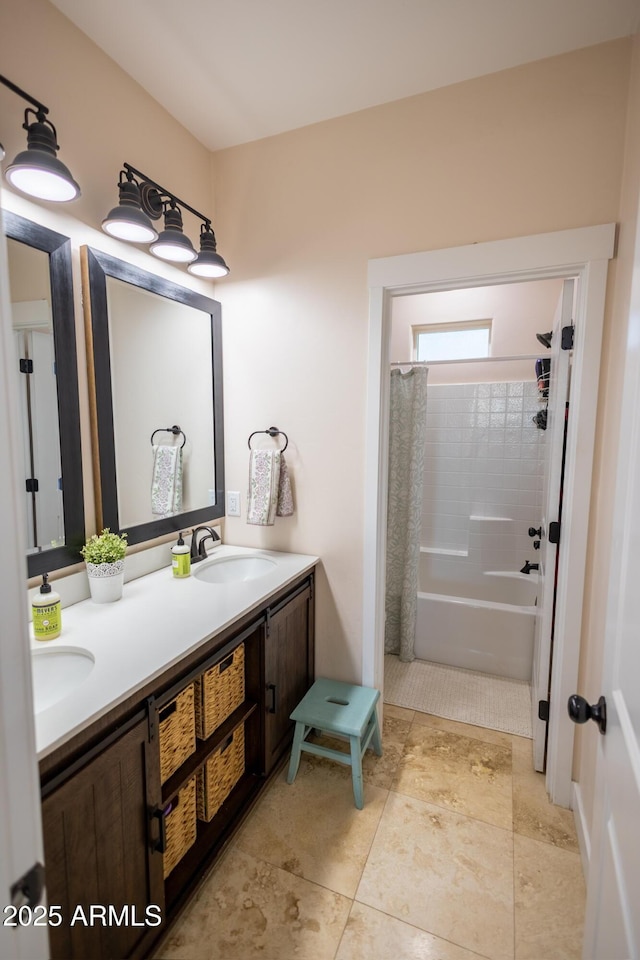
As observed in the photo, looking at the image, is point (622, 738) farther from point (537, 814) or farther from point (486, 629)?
point (486, 629)

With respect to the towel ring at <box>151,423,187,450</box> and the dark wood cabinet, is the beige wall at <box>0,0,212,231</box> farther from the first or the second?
the dark wood cabinet

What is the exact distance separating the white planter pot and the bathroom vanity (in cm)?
5

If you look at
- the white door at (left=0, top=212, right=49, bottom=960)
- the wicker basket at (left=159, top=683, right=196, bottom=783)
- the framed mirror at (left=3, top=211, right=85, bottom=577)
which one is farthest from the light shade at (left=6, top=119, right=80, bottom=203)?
the wicker basket at (left=159, top=683, right=196, bottom=783)

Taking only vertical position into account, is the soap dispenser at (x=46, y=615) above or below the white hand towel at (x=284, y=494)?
below

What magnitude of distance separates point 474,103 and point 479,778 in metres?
2.73

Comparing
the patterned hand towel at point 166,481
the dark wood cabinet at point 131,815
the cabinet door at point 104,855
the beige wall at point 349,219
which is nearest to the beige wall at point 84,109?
the beige wall at point 349,219

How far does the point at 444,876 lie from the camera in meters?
1.49

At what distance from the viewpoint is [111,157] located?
1622mm

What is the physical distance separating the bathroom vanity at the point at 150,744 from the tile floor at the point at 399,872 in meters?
0.13

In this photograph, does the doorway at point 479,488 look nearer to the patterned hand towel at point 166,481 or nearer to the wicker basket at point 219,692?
the wicker basket at point 219,692

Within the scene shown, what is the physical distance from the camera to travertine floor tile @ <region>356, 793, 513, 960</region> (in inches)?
52.7

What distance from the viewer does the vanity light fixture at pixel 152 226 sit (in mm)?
1506

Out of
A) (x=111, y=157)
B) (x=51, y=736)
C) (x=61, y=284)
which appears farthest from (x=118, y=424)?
(x=51, y=736)

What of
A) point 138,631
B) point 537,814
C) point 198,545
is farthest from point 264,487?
point 537,814
